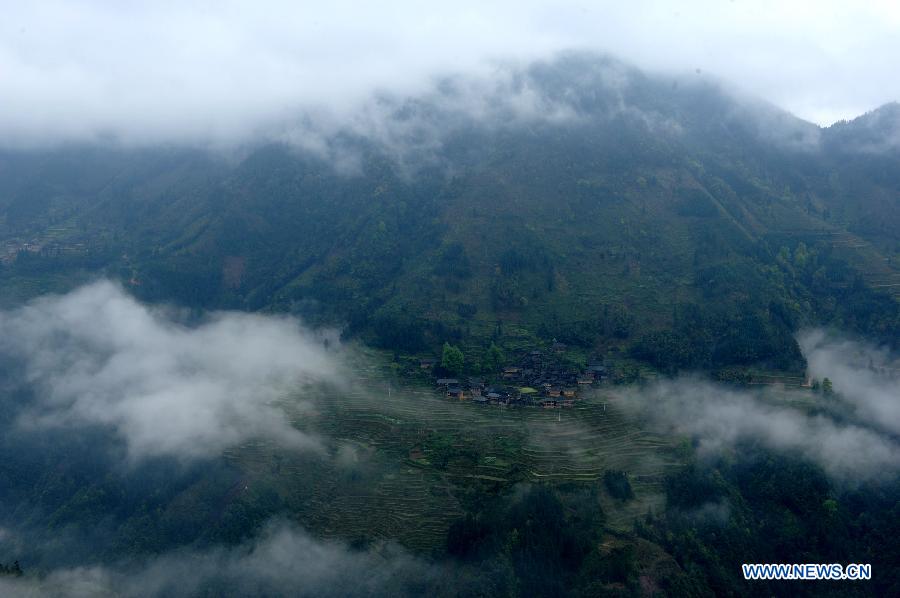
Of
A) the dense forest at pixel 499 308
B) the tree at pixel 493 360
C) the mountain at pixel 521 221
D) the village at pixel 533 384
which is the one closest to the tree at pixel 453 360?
the dense forest at pixel 499 308

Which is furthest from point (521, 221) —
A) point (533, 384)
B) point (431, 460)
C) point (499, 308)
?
point (431, 460)

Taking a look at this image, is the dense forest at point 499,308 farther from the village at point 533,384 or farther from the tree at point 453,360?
the village at point 533,384

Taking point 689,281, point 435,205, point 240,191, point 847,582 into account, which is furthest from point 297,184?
point 847,582

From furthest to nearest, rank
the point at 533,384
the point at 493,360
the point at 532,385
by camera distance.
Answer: the point at 493,360 → the point at 533,384 → the point at 532,385

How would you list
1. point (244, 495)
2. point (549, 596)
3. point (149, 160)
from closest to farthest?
1. point (549, 596)
2. point (244, 495)
3. point (149, 160)

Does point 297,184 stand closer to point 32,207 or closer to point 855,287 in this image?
point 32,207

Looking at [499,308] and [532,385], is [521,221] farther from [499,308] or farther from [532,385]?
[532,385]
